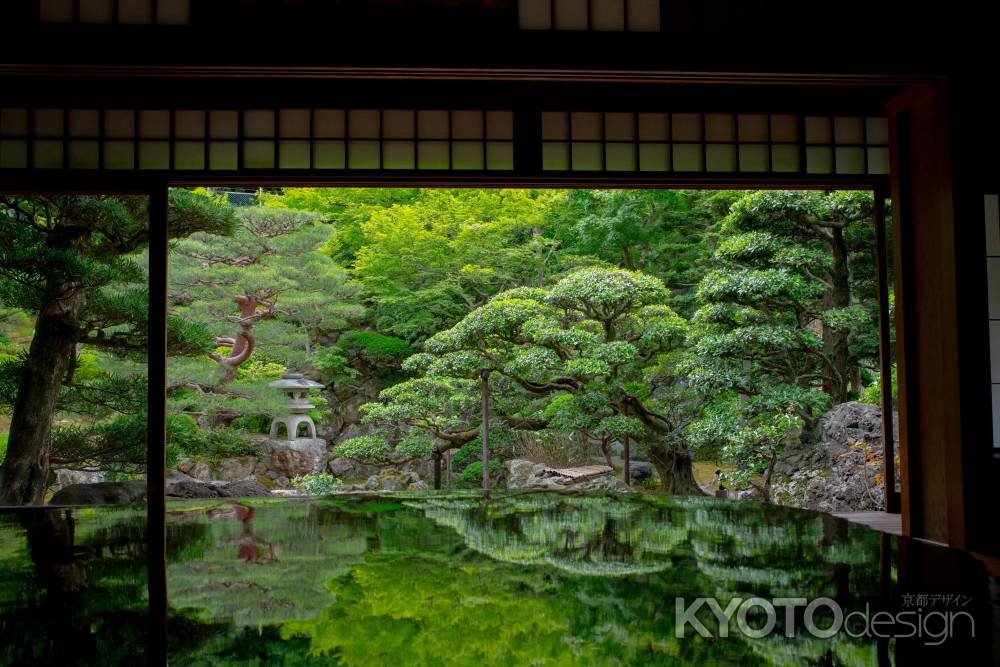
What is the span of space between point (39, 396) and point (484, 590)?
566cm

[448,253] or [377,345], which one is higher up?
[448,253]

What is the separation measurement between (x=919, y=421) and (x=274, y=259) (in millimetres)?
8306

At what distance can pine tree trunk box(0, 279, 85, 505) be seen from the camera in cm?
662

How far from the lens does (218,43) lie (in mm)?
3434

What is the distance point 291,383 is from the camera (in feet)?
34.2

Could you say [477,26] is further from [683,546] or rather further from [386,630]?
[386,630]

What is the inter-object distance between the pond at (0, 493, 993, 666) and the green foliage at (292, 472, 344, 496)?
6.19m

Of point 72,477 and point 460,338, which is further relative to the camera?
point 72,477

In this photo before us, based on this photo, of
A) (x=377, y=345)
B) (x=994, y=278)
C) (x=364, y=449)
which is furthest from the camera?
(x=377, y=345)

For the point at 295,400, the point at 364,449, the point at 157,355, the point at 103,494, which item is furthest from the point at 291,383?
the point at 157,355

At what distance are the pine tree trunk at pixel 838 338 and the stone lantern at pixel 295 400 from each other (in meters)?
6.40

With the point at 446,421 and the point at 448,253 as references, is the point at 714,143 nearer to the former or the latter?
the point at 446,421

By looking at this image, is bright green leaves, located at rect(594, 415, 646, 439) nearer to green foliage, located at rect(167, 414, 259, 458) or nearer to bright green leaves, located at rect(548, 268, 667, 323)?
bright green leaves, located at rect(548, 268, 667, 323)

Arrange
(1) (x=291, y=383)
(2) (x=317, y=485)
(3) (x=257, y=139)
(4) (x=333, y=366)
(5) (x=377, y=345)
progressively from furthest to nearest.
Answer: (5) (x=377, y=345), (4) (x=333, y=366), (1) (x=291, y=383), (2) (x=317, y=485), (3) (x=257, y=139)
